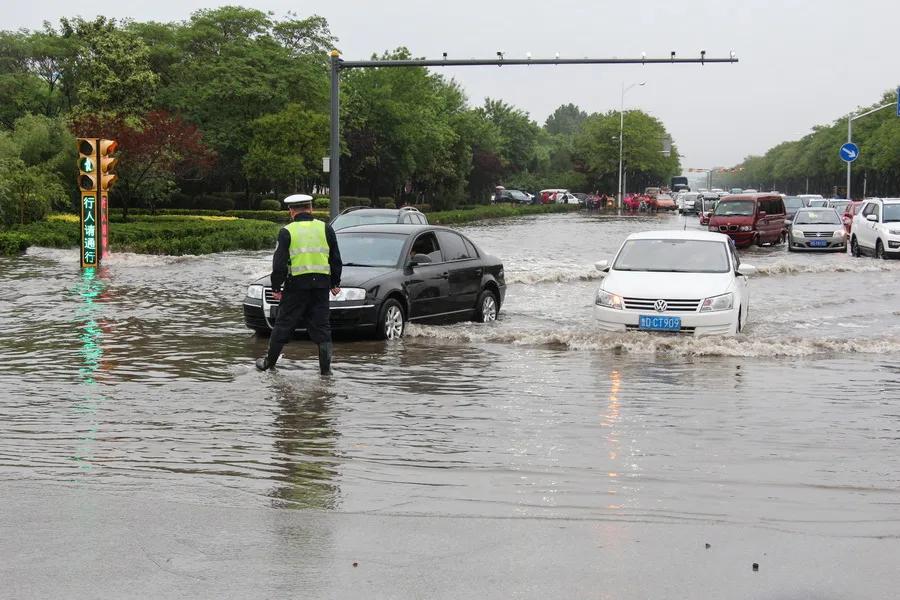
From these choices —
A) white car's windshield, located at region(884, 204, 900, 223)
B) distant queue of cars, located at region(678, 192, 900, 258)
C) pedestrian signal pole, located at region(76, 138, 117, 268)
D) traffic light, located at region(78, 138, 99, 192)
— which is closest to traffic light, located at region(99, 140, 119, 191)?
pedestrian signal pole, located at region(76, 138, 117, 268)

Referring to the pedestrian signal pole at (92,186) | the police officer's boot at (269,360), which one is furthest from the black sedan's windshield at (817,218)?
the police officer's boot at (269,360)

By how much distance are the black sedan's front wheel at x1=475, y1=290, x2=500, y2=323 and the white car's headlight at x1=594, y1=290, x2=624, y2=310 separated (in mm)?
2372

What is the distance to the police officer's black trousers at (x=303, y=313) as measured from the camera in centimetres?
1148

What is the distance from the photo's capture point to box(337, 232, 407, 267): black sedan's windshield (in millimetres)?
15219

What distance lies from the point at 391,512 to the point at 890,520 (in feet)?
8.76

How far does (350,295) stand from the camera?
46.6 feet

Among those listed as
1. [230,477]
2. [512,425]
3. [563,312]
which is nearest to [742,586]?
[230,477]

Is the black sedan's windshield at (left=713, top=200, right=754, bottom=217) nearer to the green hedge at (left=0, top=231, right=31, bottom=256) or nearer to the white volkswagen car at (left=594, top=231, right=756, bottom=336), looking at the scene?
the green hedge at (left=0, top=231, right=31, bottom=256)

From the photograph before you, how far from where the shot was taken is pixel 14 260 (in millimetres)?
28969

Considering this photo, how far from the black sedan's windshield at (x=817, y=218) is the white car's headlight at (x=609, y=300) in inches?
957

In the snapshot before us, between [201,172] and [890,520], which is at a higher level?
[201,172]

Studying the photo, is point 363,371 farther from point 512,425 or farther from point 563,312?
point 563,312

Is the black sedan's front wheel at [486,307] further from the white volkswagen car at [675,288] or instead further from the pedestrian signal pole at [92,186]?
the pedestrian signal pole at [92,186]

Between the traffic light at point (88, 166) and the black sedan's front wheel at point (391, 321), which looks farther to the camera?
the traffic light at point (88, 166)
